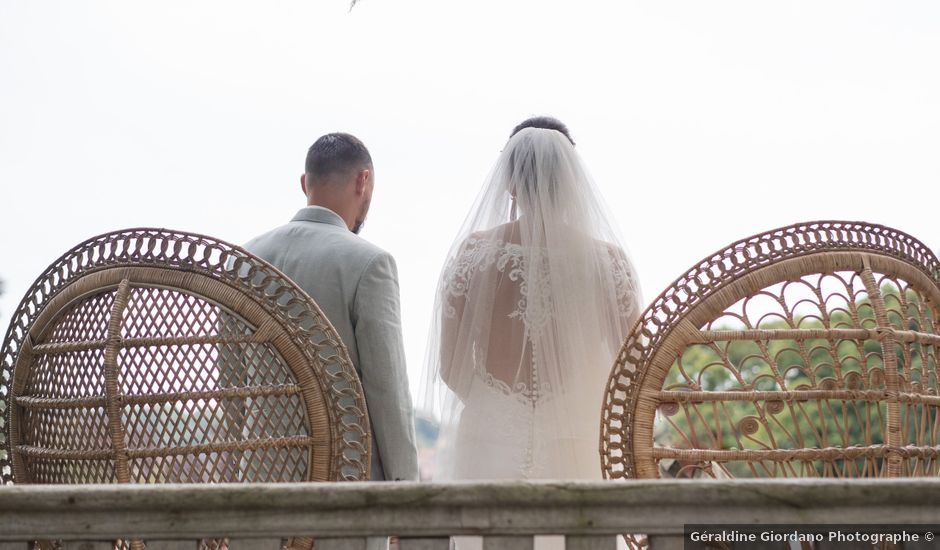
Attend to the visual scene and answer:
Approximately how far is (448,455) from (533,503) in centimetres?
170

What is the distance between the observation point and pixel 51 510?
139 centimetres

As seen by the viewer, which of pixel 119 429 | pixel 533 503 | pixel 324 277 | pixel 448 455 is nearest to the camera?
pixel 533 503

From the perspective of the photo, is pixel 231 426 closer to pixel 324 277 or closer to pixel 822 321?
pixel 324 277

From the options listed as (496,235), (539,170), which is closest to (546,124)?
(539,170)

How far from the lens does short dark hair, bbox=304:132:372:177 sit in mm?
2812

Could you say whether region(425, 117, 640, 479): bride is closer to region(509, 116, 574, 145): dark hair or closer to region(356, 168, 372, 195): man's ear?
region(509, 116, 574, 145): dark hair

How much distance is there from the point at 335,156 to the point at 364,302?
0.56 m

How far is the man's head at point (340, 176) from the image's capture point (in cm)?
279

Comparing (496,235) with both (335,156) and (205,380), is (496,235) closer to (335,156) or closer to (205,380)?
(335,156)

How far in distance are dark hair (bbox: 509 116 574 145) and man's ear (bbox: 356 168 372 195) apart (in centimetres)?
59

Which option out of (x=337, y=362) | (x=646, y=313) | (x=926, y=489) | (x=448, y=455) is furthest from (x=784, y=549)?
(x=448, y=455)

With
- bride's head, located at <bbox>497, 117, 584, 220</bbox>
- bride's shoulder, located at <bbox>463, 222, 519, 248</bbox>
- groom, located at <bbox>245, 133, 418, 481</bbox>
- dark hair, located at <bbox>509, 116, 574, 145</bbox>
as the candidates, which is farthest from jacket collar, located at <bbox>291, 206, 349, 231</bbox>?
dark hair, located at <bbox>509, 116, 574, 145</bbox>

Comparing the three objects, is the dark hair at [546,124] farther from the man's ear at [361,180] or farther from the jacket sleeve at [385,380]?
the jacket sleeve at [385,380]

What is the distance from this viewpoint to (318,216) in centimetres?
272
